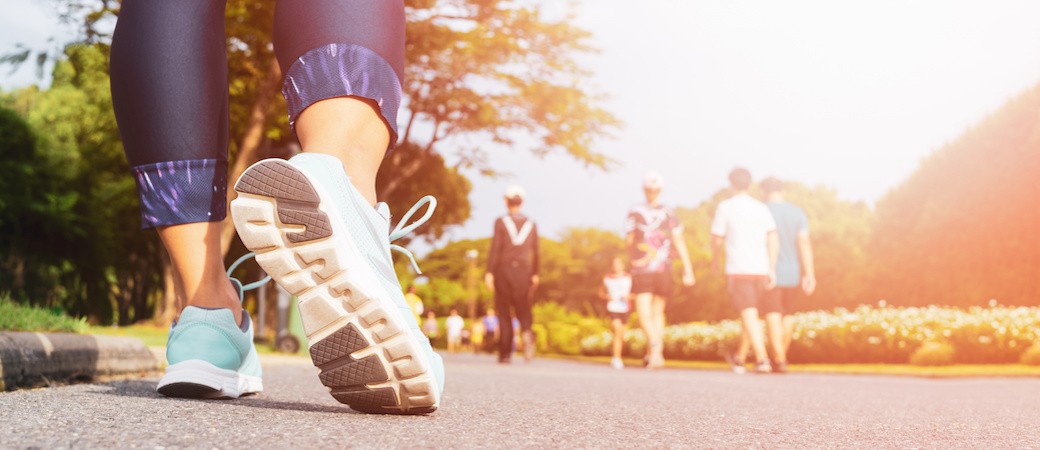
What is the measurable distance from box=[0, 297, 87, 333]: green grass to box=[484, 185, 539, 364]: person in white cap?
7.45m

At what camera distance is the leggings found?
2027 millimetres

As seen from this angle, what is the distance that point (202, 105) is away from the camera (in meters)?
2.20

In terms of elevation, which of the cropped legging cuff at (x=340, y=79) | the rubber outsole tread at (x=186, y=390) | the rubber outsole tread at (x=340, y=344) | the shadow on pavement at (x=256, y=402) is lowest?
the shadow on pavement at (x=256, y=402)

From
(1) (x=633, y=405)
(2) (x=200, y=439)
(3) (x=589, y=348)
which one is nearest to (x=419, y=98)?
(3) (x=589, y=348)

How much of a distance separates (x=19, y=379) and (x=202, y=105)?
0.98m

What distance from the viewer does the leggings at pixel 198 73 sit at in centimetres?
203

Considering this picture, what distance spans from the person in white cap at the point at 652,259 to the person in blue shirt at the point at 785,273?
3.18 feet

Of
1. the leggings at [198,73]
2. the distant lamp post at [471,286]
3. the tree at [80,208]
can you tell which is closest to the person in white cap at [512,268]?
the leggings at [198,73]

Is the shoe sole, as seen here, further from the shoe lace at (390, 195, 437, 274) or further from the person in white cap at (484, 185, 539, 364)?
the person in white cap at (484, 185, 539, 364)

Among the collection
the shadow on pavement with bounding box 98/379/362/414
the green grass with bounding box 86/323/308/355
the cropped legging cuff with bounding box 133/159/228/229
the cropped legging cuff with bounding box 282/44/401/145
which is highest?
the cropped legging cuff with bounding box 282/44/401/145

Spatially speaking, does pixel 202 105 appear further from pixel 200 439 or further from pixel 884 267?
pixel 884 267

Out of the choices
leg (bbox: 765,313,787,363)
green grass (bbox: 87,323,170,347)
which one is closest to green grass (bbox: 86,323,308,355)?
green grass (bbox: 87,323,170,347)

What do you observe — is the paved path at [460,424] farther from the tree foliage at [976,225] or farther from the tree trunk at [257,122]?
the tree foliage at [976,225]

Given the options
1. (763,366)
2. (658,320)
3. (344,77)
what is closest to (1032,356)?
(763,366)
